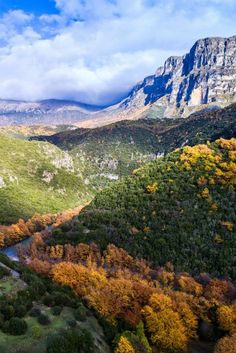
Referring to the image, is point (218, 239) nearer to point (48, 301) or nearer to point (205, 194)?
point (205, 194)

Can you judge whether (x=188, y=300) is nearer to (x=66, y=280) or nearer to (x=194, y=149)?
(x=66, y=280)

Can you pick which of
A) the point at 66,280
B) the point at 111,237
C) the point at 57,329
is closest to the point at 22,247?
the point at 111,237

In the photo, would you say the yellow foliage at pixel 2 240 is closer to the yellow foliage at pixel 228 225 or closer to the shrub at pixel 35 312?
the yellow foliage at pixel 228 225

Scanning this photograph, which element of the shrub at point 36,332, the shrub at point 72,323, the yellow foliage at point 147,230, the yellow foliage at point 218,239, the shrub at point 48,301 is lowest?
the yellow foliage at point 218,239

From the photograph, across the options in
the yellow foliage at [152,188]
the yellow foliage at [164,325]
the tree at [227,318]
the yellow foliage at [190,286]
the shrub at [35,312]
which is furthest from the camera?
the yellow foliage at [152,188]

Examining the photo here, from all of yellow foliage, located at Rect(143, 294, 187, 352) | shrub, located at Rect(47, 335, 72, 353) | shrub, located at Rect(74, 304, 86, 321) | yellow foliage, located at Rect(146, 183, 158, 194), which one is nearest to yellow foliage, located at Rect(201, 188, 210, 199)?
yellow foliage, located at Rect(146, 183, 158, 194)

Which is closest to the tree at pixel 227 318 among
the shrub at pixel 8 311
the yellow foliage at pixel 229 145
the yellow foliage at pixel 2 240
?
the shrub at pixel 8 311
